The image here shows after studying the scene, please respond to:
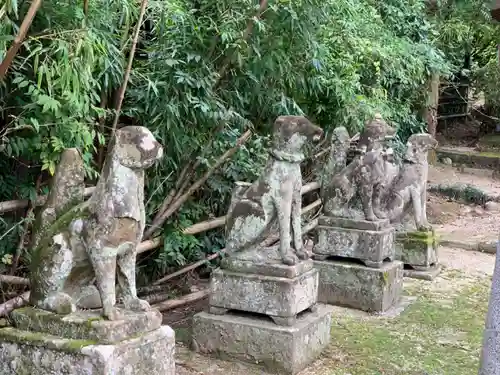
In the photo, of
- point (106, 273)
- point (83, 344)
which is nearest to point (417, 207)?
point (106, 273)

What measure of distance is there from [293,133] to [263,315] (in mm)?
1222

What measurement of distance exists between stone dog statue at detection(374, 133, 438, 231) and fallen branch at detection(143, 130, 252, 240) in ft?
6.41

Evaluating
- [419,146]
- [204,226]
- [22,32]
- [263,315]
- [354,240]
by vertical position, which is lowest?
[263,315]

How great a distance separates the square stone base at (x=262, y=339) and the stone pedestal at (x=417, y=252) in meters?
2.65

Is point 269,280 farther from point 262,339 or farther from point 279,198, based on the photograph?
point 279,198

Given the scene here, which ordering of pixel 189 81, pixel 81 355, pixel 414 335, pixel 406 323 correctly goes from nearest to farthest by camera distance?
pixel 81 355 → pixel 189 81 → pixel 414 335 → pixel 406 323

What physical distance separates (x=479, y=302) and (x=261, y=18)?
325cm

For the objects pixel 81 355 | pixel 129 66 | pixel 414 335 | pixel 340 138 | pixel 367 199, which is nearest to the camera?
pixel 81 355

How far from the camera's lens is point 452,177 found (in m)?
13.6

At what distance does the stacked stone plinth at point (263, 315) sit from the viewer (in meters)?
4.36

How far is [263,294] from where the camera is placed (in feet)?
14.5

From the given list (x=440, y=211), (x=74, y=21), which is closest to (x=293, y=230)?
(x=74, y=21)

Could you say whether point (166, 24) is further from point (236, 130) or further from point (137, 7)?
point (236, 130)

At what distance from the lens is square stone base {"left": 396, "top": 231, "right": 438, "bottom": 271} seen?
23.1ft
